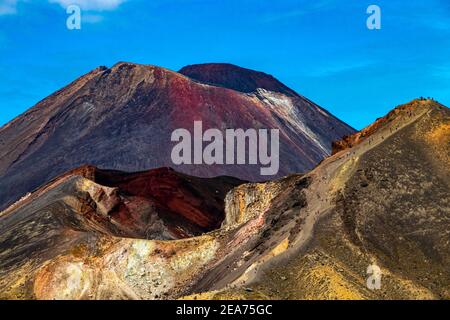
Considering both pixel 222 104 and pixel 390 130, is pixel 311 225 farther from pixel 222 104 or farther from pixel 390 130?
pixel 222 104

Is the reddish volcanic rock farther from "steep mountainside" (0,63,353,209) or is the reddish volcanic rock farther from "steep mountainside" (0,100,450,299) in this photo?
"steep mountainside" (0,63,353,209)

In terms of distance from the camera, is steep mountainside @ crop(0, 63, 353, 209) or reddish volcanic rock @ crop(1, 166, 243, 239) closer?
reddish volcanic rock @ crop(1, 166, 243, 239)

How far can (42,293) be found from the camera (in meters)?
66.2

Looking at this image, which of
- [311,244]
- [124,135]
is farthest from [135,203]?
[124,135]

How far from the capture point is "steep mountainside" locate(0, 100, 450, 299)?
49.1 meters

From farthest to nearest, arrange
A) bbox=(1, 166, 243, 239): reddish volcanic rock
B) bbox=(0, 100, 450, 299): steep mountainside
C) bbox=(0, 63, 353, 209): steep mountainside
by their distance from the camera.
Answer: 1. bbox=(0, 63, 353, 209): steep mountainside
2. bbox=(1, 166, 243, 239): reddish volcanic rock
3. bbox=(0, 100, 450, 299): steep mountainside

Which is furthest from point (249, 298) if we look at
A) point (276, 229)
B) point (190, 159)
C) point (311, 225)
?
point (190, 159)

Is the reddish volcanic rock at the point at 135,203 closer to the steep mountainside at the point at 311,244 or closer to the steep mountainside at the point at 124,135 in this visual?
the steep mountainside at the point at 311,244

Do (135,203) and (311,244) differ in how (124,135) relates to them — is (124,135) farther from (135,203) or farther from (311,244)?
(311,244)

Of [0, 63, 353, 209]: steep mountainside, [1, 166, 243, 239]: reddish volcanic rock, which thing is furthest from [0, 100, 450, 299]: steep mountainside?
[0, 63, 353, 209]: steep mountainside

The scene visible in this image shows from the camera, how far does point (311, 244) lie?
170 ft

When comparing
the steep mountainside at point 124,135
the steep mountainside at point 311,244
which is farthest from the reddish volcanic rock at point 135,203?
the steep mountainside at point 124,135

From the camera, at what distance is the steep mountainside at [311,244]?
4906 cm
